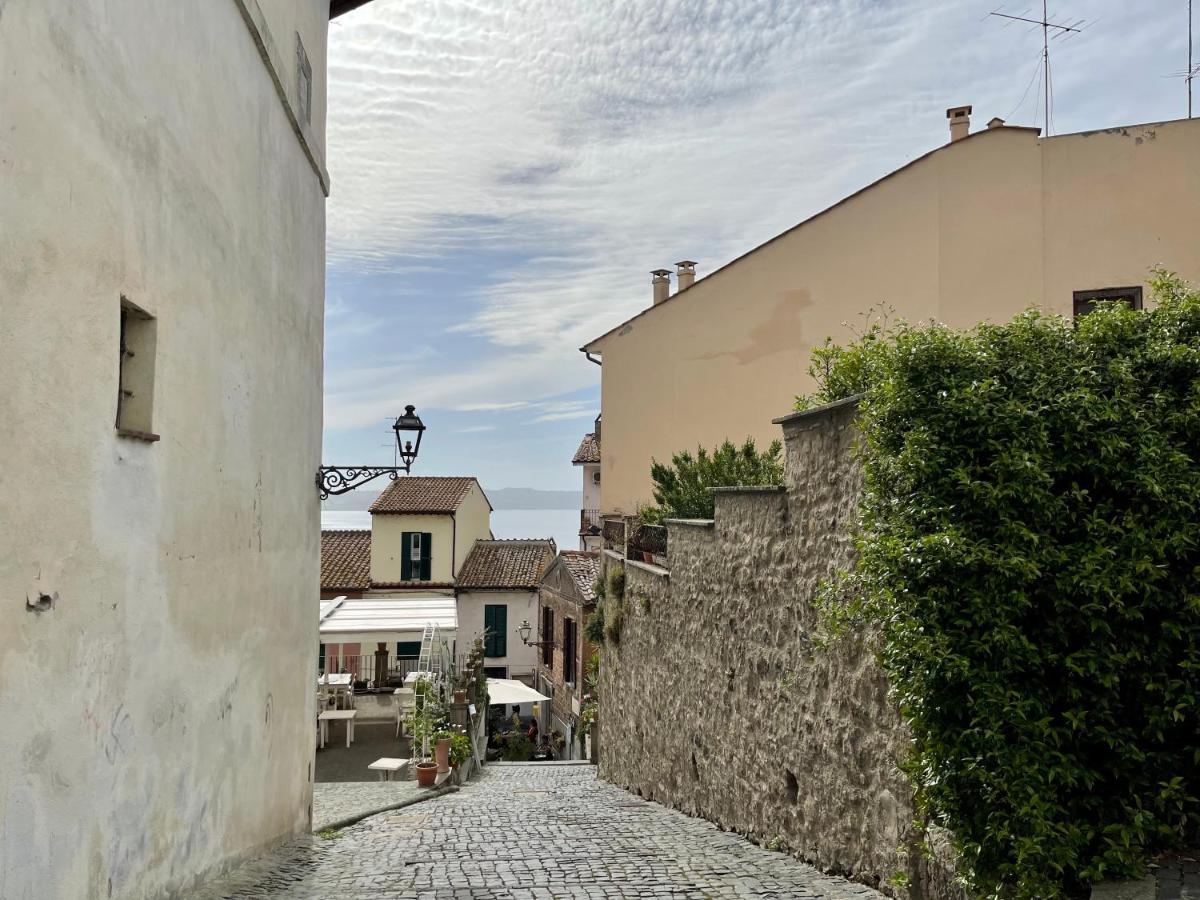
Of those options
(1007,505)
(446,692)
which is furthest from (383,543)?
(1007,505)

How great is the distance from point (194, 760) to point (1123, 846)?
497cm

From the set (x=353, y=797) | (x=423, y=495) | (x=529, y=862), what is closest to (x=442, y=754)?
(x=353, y=797)

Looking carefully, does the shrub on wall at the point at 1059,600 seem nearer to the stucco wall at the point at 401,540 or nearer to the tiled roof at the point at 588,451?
the stucco wall at the point at 401,540

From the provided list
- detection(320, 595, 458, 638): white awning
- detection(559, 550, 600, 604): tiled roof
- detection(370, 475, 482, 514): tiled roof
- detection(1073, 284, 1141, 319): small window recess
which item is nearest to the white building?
detection(370, 475, 482, 514): tiled roof

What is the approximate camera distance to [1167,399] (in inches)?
175

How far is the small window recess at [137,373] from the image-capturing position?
4664 mm

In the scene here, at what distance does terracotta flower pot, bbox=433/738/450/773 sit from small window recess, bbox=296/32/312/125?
9.61m

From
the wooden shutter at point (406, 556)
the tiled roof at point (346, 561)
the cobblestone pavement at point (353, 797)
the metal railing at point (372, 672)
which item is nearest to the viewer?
the cobblestone pavement at point (353, 797)

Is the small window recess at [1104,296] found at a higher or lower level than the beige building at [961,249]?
lower

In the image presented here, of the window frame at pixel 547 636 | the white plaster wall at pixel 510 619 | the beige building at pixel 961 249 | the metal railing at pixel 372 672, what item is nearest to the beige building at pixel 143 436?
the beige building at pixel 961 249

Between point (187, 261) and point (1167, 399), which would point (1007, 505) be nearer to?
point (1167, 399)

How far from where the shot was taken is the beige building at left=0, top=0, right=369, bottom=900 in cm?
346

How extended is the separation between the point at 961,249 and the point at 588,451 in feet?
98.2

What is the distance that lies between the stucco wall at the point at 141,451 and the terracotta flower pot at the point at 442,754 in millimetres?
6710
